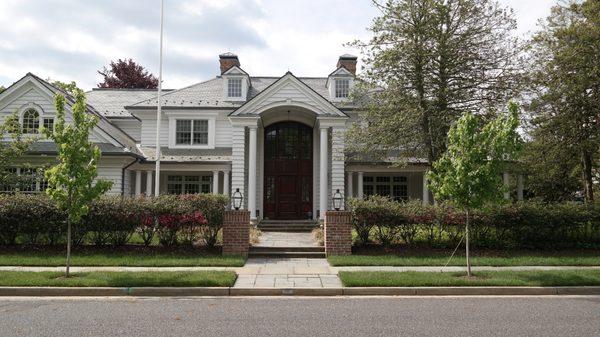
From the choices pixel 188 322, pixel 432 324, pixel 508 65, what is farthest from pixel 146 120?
pixel 432 324

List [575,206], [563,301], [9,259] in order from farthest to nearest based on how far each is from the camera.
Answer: [575,206]
[9,259]
[563,301]

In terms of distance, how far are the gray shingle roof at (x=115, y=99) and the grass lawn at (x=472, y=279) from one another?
65.0 feet

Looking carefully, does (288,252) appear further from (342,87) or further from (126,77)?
(126,77)

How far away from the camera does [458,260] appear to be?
13.1 metres

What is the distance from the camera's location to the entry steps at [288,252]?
558 inches

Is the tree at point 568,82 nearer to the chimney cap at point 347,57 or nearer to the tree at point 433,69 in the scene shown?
the tree at point 433,69

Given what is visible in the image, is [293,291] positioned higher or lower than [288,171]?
lower

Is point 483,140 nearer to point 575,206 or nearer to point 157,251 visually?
point 575,206

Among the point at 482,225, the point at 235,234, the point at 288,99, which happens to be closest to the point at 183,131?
the point at 288,99

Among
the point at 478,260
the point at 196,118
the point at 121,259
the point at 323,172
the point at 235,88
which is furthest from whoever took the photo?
the point at 235,88

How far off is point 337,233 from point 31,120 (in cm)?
1552

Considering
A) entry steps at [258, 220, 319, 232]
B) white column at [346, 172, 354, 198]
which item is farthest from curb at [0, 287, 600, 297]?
white column at [346, 172, 354, 198]

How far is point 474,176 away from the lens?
11125 mm

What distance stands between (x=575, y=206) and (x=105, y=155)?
59.0 ft
